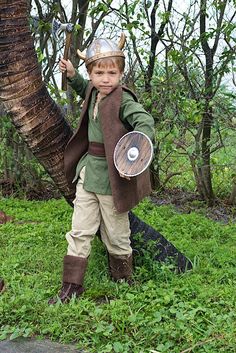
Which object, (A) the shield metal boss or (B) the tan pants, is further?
(B) the tan pants

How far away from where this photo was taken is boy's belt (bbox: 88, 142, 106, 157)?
3945mm

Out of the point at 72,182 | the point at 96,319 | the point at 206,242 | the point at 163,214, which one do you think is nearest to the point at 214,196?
the point at 163,214

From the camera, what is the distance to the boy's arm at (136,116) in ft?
11.5

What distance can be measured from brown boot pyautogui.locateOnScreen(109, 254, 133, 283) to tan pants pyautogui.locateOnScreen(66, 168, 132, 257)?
14cm

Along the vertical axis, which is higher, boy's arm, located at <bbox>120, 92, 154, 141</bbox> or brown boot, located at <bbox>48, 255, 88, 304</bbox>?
boy's arm, located at <bbox>120, 92, 154, 141</bbox>

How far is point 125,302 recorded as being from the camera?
382 centimetres

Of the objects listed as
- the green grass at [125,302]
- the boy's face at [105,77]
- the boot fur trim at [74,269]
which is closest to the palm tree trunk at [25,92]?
the boy's face at [105,77]

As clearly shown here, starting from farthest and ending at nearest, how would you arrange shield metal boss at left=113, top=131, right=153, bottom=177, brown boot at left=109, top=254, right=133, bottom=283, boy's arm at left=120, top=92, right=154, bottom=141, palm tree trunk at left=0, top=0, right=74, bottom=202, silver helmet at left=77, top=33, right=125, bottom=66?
brown boot at left=109, top=254, right=133, bottom=283, palm tree trunk at left=0, top=0, right=74, bottom=202, silver helmet at left=77, top=33, right=125, bottom=66, boy's arm at left=120, top=92, right=154, bottom=141, shield metal boss at left=113, top=131, right=153, bottom=177

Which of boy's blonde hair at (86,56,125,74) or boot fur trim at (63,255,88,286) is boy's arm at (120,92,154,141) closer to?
boy's blonde hair at (86,56,125,74)

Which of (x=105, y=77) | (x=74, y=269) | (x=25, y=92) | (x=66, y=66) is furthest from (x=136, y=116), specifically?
(x=74, y=269)

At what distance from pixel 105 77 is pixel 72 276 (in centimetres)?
128

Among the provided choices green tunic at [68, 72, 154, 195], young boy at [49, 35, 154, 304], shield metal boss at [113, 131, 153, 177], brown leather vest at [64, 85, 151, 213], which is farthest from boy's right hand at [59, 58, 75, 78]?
shield metal boss at [113, 131, 153, 177]

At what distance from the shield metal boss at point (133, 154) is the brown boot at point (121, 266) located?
37.7 inches

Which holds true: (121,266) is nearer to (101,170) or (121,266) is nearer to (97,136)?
(101,170)
